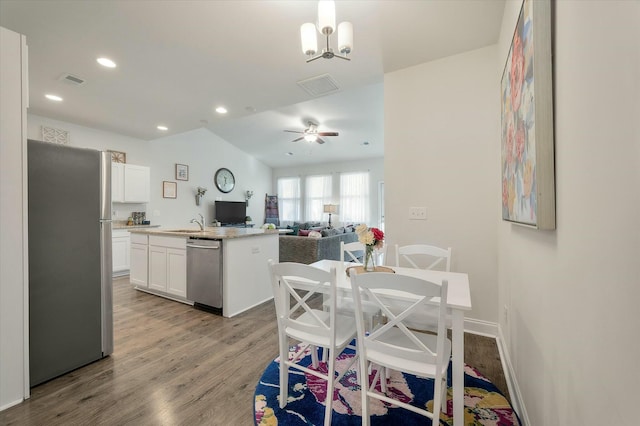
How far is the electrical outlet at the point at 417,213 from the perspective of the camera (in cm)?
283

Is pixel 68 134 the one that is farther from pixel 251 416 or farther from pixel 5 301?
pixel 251 416

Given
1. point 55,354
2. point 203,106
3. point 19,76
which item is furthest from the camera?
point 203,106

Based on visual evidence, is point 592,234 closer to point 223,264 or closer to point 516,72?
point 516,72

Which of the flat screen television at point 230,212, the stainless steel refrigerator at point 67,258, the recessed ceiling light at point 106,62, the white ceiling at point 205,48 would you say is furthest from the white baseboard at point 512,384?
the flat screen television at point 230,212

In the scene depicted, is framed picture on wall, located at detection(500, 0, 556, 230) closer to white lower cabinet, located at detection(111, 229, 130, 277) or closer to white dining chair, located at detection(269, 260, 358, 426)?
white dining chair, located at detection(269, 260, 358, 426)

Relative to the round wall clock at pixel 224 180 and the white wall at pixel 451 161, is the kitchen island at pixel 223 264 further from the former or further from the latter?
the round wall clock at pixel 224 180

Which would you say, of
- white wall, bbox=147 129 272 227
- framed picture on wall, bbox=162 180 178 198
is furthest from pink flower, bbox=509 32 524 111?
framed picture on wall, bbox=162 180 178 198

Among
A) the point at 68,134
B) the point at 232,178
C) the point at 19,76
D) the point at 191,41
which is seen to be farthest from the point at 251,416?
the point at 232,178

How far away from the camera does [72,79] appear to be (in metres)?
3.35

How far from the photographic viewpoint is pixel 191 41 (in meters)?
2.64

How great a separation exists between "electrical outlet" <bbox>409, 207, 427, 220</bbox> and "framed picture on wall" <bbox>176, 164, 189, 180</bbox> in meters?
6.13

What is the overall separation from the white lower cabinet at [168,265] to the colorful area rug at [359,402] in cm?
208

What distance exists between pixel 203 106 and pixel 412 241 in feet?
11.8

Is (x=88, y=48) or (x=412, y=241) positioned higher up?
(x=88, y=48)
